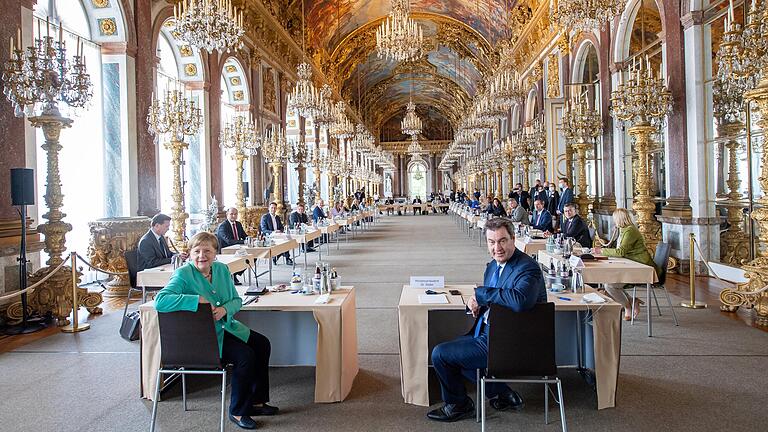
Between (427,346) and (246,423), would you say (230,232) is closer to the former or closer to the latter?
(246,423)

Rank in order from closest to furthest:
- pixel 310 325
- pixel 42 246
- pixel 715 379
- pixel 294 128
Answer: pixel 715 379 → pixel 310 325 → pixel 42 246 → pixel 294 128

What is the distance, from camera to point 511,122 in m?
25.5

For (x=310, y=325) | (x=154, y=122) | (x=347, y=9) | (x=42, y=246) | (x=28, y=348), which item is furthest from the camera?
(x=347, y=9)

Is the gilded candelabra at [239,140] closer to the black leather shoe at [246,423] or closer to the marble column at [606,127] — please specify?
the marble column at [606,127]

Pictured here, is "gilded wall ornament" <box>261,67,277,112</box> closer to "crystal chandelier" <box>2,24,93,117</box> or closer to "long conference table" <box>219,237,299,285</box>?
"long conference table" <box>219,237,299,285</box>

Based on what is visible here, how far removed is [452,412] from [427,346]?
1.57 ft

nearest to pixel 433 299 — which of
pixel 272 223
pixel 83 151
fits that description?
pixel 83 151

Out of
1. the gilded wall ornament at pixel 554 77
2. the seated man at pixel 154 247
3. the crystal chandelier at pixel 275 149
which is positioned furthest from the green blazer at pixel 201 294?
the gilded wall ornament at pixel 554 77

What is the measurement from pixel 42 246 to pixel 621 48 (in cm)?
1164

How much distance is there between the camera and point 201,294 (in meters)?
3.71

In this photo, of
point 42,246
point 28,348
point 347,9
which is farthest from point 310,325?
point 347,9

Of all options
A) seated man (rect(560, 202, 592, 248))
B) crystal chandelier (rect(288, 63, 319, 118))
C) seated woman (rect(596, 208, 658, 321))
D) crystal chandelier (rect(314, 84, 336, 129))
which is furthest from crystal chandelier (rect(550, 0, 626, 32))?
crystal chandelier (rect(314, 84, 336, 129))

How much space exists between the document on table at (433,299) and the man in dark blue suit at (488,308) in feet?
1.20

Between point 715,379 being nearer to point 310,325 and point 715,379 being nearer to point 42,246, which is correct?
point 310,325
